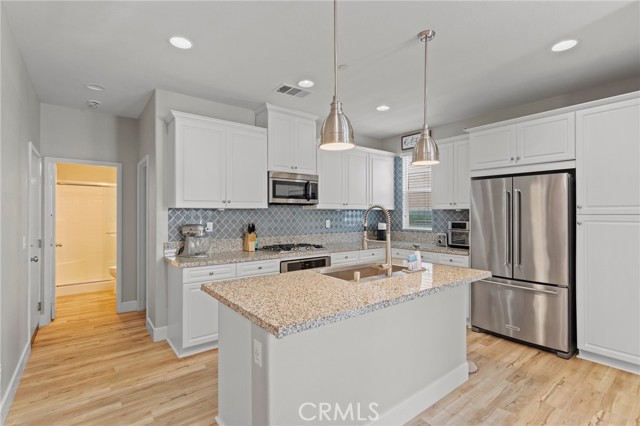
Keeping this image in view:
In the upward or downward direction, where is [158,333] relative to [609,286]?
downward

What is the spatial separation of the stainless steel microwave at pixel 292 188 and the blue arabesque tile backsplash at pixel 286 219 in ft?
1.31

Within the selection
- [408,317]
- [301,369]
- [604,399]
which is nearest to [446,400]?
[408,317]

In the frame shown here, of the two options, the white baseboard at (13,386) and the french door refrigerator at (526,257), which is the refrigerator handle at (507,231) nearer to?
the french door refrigerator at (526,257)

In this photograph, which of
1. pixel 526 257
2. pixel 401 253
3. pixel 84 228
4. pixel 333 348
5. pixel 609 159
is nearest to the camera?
pixel 333 348

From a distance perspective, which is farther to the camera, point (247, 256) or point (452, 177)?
point (452, 177)

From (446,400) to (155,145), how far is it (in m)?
A: 3.58

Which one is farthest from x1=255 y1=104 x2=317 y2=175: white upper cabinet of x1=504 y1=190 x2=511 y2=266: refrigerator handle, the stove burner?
x1=504 y1=190 x2=511 y2=266: refrigerator handle

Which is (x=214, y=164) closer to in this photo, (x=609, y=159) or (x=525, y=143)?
(x=525, y=143)

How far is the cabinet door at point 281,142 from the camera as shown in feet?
12.8

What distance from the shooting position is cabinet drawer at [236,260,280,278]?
10.9 ft

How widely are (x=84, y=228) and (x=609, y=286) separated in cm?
734

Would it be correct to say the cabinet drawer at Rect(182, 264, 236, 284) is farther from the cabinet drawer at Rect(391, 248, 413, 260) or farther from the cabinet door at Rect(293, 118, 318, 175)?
the cabinet drawer at Rect(391, 248, 413, 260)

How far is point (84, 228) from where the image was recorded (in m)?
5.77

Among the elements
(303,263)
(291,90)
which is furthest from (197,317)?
(291,90)
